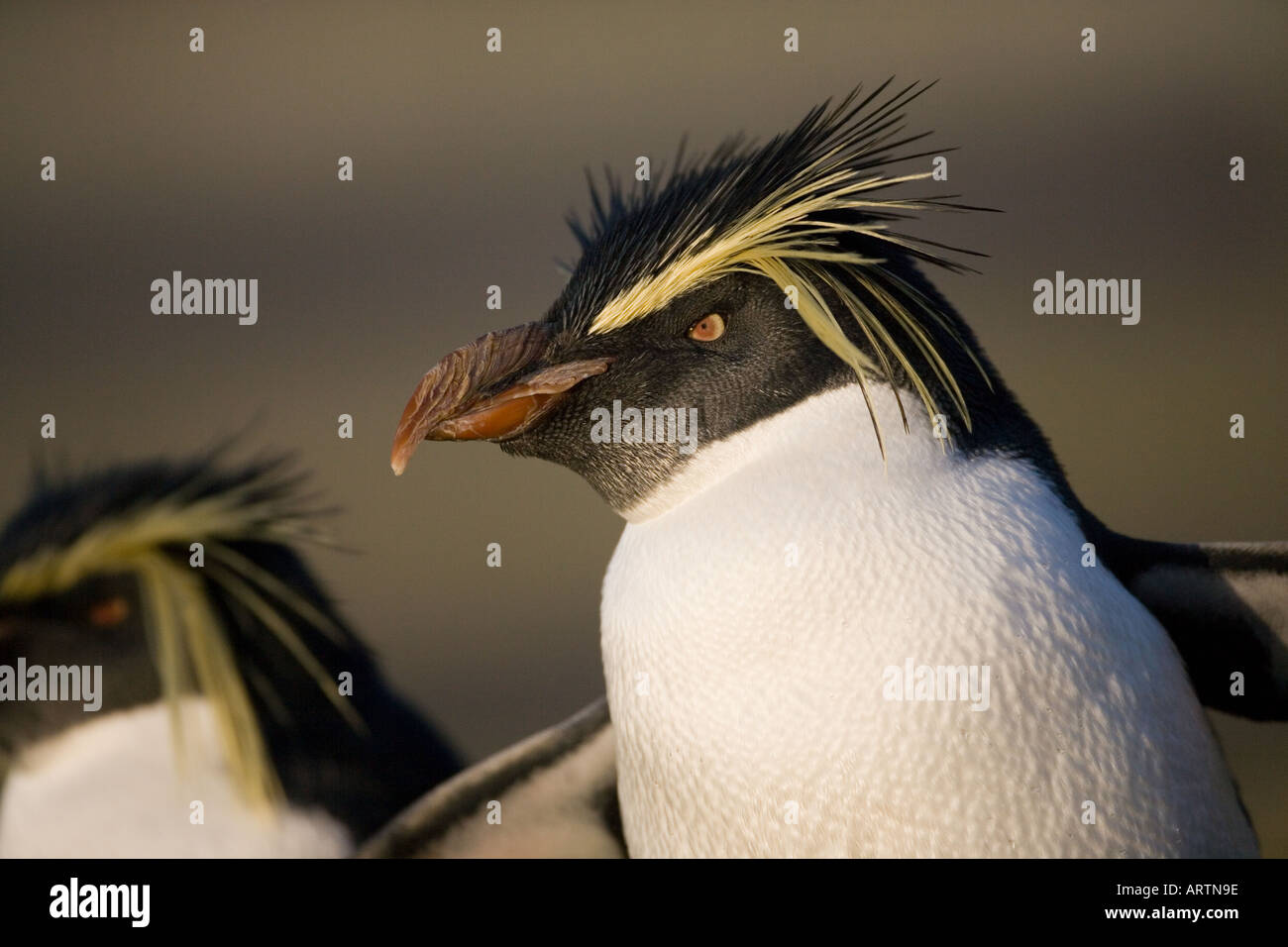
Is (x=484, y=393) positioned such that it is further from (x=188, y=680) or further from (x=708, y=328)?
(x=188, y=680)

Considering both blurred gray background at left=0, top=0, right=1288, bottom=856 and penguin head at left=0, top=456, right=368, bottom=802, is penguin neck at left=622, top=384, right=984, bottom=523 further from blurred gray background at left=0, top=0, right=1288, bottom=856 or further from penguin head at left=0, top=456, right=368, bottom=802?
penguin head at left=0, top=456, right=368, bottom=802

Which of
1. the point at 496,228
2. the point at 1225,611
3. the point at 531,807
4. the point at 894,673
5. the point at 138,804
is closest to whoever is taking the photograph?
the point at 894,673

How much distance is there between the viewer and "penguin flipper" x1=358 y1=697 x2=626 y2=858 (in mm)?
1520

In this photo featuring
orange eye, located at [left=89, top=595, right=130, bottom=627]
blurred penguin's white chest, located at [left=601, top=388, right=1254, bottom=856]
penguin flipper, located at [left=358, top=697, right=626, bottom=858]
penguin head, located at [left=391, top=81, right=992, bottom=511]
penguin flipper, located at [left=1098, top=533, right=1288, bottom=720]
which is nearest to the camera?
blurred penguin's white chest, located at [left=601, top=388, right=1254, bottom=856]

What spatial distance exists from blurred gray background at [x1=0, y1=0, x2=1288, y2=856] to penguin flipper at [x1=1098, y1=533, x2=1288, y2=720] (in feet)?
1.12

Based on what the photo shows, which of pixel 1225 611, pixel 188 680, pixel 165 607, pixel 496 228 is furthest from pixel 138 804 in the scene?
pixel 1225 611

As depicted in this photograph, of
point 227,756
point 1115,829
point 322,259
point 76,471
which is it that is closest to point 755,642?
point 1115,829

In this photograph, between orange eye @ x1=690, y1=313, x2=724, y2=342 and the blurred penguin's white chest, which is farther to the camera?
orange eye @ x1=690, y1=313, x2=724, y2=342

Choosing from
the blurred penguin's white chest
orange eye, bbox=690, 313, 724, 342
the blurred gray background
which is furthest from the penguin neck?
the blurred gray background

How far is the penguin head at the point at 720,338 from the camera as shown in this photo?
1211 mm

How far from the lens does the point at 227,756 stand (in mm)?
1698

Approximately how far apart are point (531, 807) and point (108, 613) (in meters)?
0.76

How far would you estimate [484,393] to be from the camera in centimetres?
123

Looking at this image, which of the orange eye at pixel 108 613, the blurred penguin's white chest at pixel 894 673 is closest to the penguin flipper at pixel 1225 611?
the blurred penguin's white chest at pixel 894 673
